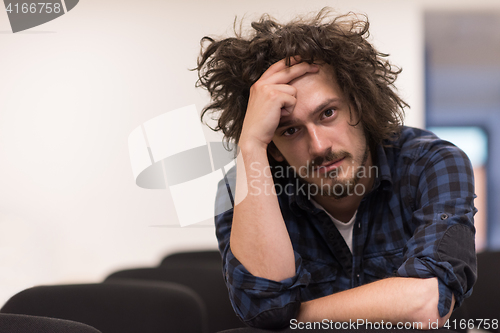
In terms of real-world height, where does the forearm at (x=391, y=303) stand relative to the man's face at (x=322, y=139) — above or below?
below

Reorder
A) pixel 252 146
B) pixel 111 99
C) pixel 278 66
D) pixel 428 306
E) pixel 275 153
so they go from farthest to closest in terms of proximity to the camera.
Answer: pixel 111 99
pixel 275 153
pixel 278 66
pixel 252 146
pixel 428 306

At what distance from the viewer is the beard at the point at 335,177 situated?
118 centimetres

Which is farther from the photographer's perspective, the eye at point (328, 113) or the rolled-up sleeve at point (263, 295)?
the eye at point (328, 113)

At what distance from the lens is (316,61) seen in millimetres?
1257

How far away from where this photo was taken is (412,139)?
4.16 ft

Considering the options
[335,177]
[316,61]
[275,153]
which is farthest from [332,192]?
[316,61]

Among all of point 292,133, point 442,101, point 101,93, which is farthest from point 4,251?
point 442,101

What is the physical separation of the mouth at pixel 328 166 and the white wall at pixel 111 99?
1717 millimetres

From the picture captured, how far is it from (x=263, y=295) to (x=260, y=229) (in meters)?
0.15

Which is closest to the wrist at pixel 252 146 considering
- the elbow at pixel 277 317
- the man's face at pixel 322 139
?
the man's face at pixel 322 139

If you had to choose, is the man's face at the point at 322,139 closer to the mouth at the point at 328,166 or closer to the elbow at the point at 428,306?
the mouth at the point at 328,166

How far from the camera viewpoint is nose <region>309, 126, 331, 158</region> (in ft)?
3.82

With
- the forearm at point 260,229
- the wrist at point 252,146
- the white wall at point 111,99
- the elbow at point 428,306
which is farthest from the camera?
the white wall at point 111,99

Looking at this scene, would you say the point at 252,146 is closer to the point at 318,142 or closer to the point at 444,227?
the point at 318,142
